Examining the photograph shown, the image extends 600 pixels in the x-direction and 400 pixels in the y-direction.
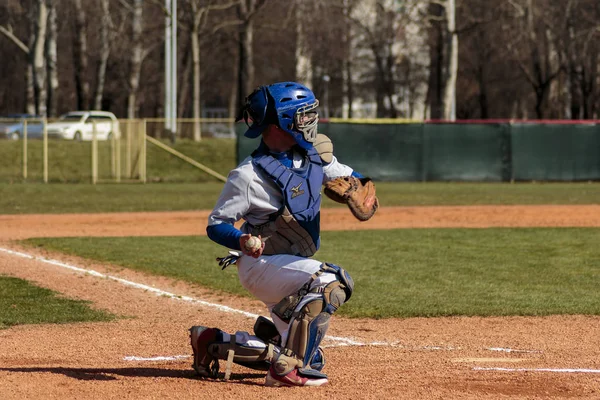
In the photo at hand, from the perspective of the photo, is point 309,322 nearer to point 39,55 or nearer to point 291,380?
point 291,380

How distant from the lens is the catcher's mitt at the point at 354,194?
5.39 metres

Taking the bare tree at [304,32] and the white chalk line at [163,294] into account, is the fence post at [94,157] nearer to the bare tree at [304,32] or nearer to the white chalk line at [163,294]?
the white chalk line at [163,294]

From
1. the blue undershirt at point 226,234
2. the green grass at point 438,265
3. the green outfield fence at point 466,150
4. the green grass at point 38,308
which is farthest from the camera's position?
the green outfield fence at point 466,150

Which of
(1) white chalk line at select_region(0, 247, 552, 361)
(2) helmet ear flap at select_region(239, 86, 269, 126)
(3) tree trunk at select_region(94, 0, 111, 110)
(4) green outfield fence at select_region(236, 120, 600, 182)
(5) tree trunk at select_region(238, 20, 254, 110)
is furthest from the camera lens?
(3) tree trunk at select_region(94, 0, 111, 110)

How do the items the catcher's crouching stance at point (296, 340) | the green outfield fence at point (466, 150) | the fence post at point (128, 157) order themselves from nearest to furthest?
the catcher's crouching stance at point (296, 340) → the fence post at point (128, 157) → the green outfield fence at point (466, 150)

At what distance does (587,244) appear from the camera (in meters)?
13.8

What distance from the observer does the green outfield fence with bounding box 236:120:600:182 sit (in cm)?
2989

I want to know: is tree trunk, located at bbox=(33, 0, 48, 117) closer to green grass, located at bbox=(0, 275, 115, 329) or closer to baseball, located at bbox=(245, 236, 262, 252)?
green grass, located at bbox=(0, 275, 115, 329)

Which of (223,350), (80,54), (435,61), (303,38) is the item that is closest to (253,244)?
(223,350)

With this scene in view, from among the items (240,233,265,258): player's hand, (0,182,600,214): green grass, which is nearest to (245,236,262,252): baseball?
(240,233,265,258): player's hand

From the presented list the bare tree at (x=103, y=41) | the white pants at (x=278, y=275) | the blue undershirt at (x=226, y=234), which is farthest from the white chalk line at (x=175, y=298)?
the bare tree at (x=103, y=41)

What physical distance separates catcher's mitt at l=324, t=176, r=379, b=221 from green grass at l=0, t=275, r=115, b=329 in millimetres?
3306

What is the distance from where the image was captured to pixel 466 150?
3011 centimetres

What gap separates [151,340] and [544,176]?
2456 cm
